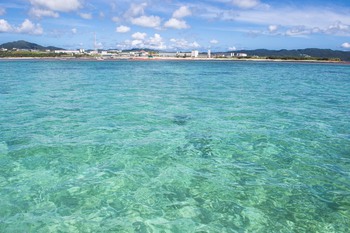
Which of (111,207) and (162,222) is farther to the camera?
(111,207)

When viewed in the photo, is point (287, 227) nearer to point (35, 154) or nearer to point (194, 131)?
point (194, 131)

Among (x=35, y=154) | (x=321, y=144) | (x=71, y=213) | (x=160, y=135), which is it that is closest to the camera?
(x=71, y=213)

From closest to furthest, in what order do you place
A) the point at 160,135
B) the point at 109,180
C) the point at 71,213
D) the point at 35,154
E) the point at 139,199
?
the point at 71,213, the point at 139,199, the point at 109,180, the point at 35,154, the point at 160,135

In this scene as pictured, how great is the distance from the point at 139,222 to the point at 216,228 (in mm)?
1817

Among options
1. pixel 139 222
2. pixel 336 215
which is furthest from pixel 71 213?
pixel 336 215

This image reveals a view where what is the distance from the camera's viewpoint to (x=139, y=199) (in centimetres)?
788

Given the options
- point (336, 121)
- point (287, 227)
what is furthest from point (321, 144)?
point (287, 227)

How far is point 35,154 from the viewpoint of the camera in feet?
35.4

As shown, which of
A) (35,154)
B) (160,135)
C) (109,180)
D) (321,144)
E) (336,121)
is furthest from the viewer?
(336,121)

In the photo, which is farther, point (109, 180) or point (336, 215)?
point (109, 180)

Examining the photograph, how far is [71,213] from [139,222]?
1720 millimetres

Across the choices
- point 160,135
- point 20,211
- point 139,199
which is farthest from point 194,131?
point 20,211

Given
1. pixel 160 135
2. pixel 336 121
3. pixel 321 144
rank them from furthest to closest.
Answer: pixel 336 121 → pixel 160 135 → pixel 321 144

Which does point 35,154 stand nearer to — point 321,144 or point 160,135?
point 160,135
